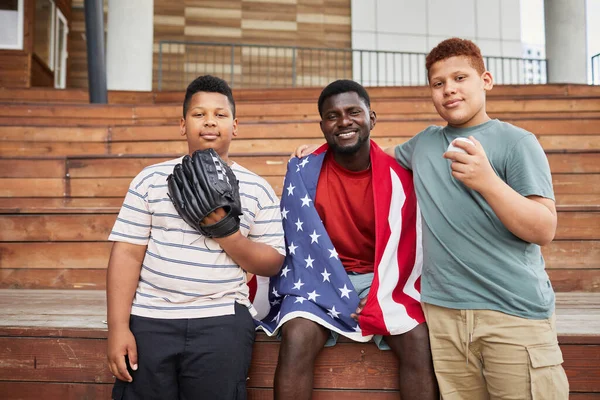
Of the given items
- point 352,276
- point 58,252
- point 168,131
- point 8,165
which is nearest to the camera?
point 352,276

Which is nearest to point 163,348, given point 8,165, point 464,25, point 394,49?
point 8,165

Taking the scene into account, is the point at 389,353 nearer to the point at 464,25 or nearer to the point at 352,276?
the point at 352,276

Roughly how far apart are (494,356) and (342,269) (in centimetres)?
53

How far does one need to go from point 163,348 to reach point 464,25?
401 inches

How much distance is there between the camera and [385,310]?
1.56 meters

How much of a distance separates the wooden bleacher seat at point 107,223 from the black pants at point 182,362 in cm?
26

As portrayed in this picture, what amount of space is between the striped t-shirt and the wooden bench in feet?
0.96

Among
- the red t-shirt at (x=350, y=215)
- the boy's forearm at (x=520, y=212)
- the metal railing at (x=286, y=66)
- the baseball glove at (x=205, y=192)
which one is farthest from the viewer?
the metal railing at (x=286, y=66)

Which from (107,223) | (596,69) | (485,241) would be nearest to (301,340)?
(485,241)

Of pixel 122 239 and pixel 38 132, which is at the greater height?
pixel 38 132

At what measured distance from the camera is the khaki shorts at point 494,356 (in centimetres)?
132

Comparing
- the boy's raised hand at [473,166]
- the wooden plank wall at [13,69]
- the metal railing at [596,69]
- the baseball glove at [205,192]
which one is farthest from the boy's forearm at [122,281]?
the metal railing at [596,69]

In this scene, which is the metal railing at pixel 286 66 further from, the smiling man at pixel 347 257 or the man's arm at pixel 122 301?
the man's arm at pixel 122 301

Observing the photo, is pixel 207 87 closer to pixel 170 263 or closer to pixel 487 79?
pixel 170 263
